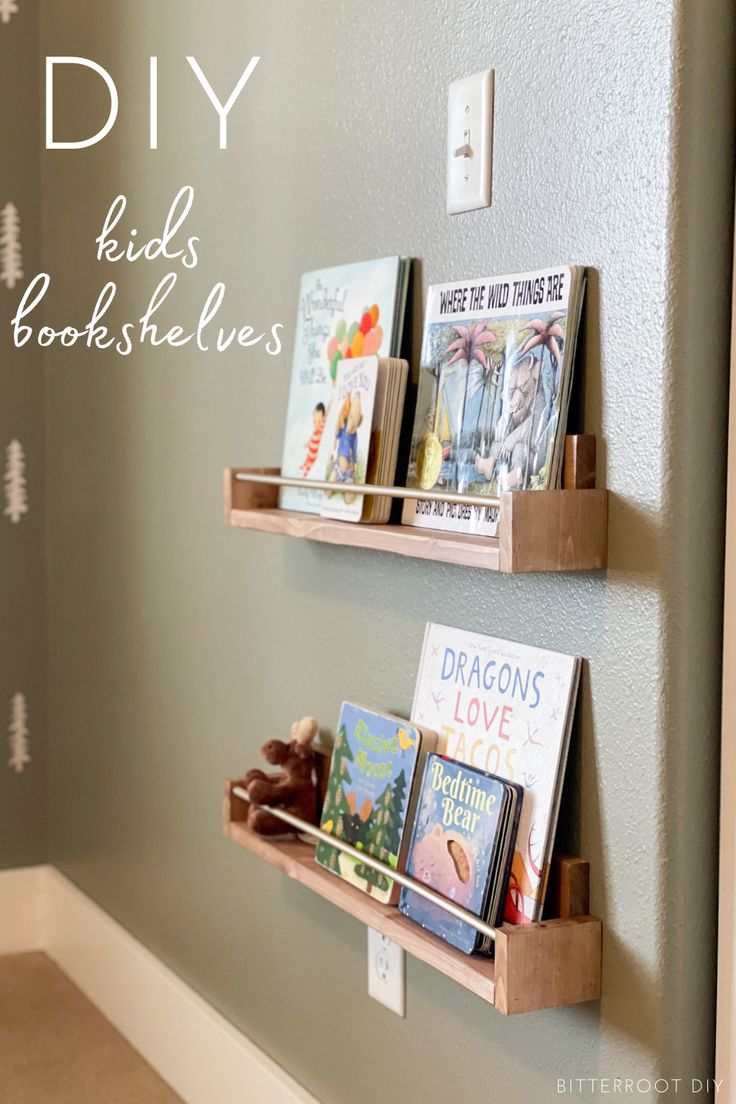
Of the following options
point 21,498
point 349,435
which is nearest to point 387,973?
point 349,435

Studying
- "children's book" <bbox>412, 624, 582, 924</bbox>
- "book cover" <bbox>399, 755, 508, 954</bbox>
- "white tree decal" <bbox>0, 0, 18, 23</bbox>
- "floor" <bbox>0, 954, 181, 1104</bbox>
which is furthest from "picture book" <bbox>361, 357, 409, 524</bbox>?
"white tree decal" <bbox>0, 0, 18, 23</bbox>

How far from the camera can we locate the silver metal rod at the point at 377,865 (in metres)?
1.17

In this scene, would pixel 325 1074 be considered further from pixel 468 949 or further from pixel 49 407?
pixel 49 407

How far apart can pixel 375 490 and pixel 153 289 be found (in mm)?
970

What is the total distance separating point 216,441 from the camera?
1.91m

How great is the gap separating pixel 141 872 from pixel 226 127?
124cm

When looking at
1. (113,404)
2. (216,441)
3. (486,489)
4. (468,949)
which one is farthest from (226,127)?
(468,949)

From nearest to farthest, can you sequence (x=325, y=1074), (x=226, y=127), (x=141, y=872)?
1. (x=325, y=1074)
2. (x=226, y=127)
3. (x=141, y=872)

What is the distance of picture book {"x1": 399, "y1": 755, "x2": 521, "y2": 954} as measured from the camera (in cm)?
119

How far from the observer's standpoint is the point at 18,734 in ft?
8.46

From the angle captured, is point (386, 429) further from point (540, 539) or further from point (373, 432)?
point (540, 539)

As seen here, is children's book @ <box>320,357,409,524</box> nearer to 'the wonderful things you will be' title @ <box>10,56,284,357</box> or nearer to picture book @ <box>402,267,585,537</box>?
picture book @ <box>402,267,585,537</box>

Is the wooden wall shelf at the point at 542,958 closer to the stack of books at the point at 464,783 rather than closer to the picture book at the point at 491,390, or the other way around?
the stack of books at the point at 464,783

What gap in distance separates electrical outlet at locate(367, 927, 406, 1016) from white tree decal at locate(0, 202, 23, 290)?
5.14ft
